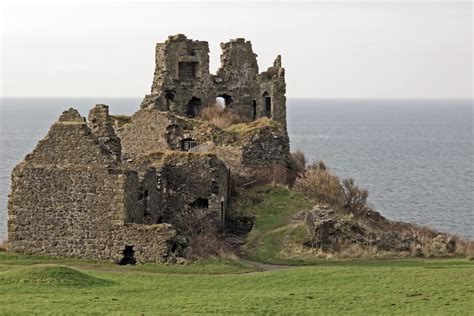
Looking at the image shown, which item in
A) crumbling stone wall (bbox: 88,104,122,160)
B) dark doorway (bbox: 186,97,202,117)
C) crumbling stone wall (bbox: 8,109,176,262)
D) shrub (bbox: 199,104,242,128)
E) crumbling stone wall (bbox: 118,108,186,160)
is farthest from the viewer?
dark doorway (bbox: 186,97,202,117)

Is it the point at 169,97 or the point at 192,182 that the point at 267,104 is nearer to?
the point at 169,97

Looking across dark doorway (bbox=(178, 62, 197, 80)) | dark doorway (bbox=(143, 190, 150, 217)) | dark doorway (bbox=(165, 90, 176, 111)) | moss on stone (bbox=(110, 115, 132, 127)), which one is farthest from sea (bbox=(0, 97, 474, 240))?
dark doorway (bbox=(143, 190, 150, 217))

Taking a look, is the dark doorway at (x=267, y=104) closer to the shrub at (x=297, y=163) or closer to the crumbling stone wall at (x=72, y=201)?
the shrub at (x=297, y=163)

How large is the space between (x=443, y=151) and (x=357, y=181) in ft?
205

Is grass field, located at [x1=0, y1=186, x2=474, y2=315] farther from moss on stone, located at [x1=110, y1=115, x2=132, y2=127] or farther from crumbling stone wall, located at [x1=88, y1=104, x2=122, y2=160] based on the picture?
moss on stone, located at [x1=110, y1=115, x2=132, y2=127]

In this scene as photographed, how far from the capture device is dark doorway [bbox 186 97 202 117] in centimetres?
6456

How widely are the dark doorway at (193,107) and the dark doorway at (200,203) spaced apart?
749 inches

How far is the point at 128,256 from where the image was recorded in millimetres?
38125

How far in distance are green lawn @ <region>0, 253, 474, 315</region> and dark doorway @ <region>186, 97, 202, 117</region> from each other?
27391mm

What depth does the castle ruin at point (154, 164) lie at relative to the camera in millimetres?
38344

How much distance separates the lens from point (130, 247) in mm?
38156

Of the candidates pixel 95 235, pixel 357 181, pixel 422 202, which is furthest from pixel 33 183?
pixel 357 181

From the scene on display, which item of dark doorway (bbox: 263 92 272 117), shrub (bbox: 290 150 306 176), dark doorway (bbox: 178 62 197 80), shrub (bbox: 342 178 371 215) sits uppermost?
dark doorway (bbox: 178 62 197 80)

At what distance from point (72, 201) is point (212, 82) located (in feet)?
89.7
